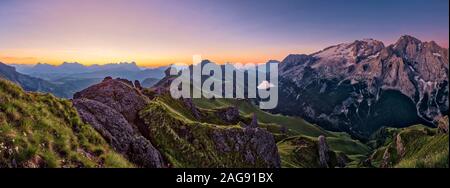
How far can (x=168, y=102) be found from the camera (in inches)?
5655

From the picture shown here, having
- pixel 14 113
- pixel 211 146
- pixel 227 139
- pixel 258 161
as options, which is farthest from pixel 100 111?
pixel 258 161

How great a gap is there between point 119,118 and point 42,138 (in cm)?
2880

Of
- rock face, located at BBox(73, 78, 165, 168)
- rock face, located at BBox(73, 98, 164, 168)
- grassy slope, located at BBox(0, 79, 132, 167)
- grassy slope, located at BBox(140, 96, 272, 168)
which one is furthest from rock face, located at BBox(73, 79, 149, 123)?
grassy slope, located at BBox(0, 79, 132, 167)

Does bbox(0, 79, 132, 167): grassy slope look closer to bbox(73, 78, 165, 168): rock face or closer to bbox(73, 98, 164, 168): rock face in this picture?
bbox(73, 98, 164, 168): rock face

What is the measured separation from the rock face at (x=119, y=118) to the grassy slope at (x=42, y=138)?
563 cm

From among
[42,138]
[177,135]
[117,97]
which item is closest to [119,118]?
[42,138]

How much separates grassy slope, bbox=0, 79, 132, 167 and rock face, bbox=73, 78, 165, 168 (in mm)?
5634

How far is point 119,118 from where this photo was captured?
46.8 meters

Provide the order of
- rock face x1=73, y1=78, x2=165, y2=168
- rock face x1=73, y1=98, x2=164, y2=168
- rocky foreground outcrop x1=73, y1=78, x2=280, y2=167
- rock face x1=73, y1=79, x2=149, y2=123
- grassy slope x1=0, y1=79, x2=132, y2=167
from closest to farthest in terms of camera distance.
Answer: grassy slope x1=0, y1=79, x2=132, y2=167 < rock face x1=73, y1=98, x2=164, y2=168 < rock face x1=73, y1=78, x2=165, y2=168 < rocky foreground outcrop x1=73, y1=78, x2=280, y2=167 < rock face x1=73, y1=79, x2=149, y2=123

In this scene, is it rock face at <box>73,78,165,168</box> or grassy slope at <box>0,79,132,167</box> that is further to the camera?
rock face at <box>73,78,165,168</box>

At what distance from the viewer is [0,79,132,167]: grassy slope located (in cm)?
1636

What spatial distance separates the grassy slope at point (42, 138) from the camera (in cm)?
1636
